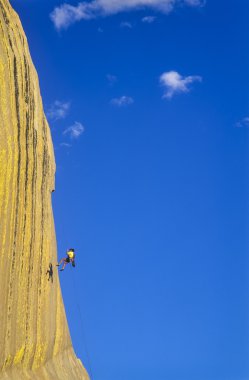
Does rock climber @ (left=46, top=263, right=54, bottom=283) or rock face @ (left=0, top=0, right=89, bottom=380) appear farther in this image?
rock climber @ (left=46, top=263, right=54, bottom=283)

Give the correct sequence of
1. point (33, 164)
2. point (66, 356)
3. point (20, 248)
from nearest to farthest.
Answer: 1. point (20, 248)
2. point (33, 164)
3. point (66, 356)

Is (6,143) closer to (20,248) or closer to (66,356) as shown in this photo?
(20,248)

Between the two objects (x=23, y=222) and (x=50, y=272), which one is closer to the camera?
(x=23, y=222)

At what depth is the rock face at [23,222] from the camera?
59.7ft

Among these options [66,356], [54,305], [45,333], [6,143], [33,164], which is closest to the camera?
[6,143]

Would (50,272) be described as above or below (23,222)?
above

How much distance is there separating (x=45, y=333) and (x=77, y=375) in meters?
7.91

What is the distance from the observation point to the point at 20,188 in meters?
19.7

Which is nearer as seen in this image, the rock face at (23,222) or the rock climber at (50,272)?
the rock face at (23,222)

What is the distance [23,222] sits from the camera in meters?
20.1

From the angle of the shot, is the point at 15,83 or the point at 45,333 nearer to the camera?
the point at 15,83

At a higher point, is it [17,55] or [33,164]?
[17,55]

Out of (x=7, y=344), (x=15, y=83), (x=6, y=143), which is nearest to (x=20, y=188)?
(x=6, y=143)

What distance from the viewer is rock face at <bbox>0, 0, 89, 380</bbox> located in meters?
18.2
